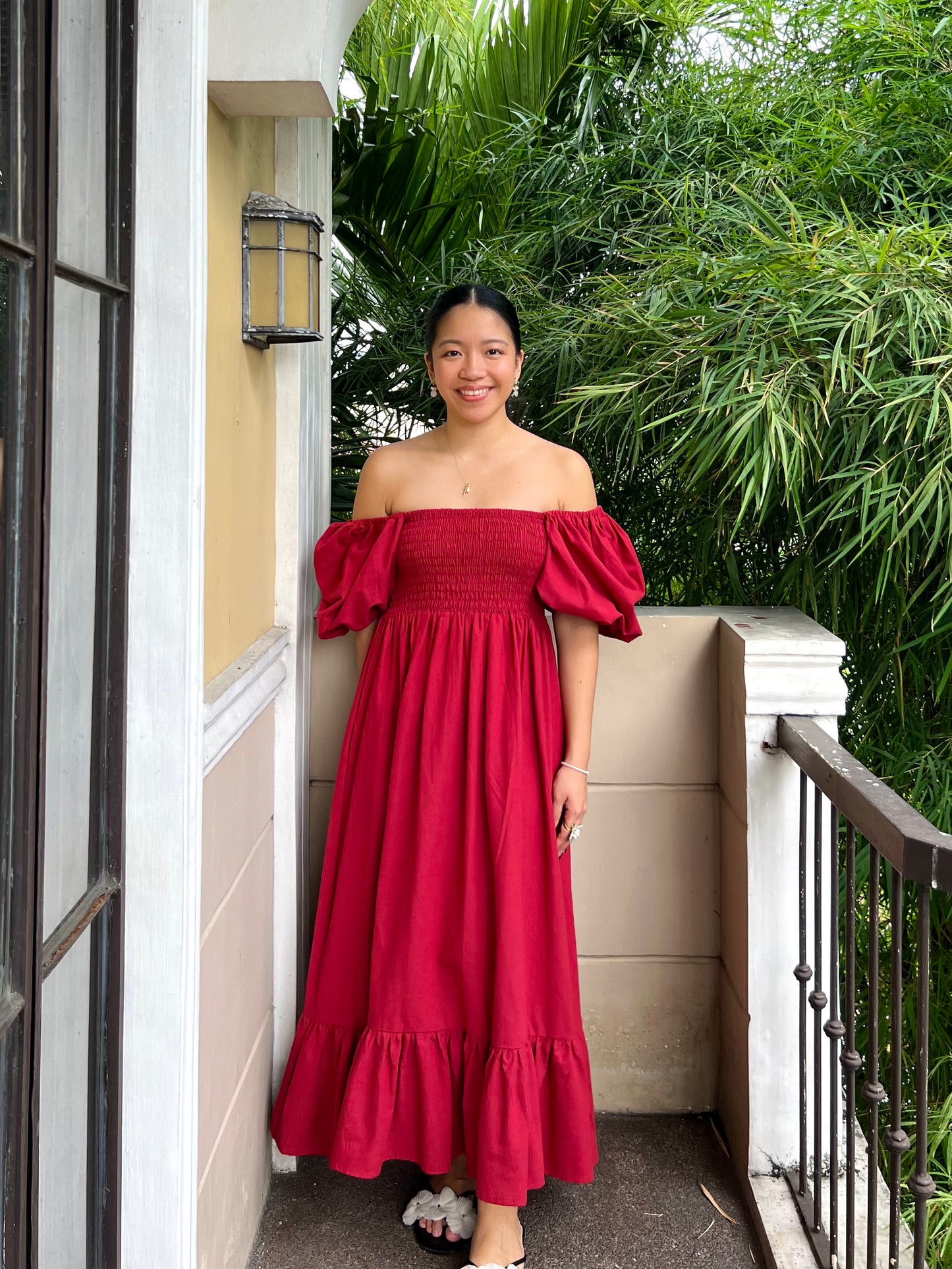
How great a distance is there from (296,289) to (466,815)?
1.01m

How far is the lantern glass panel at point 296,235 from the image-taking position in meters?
2.09

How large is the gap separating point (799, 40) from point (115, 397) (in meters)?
2.31

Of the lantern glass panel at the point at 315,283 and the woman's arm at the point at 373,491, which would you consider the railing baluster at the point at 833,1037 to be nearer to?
the woman's arm at the point at 373,491

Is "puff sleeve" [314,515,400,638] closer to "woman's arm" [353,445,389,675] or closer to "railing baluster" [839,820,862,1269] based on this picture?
"woman's arm" [353,445,389,675]

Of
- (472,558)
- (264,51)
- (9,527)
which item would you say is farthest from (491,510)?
(9,527)

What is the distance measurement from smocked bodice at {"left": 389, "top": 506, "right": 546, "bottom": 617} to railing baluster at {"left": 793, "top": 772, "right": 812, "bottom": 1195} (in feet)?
2.07

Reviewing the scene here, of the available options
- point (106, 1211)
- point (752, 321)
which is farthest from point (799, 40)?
point (106, 1211)

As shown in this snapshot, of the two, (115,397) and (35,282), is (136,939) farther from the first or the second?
(35,282)

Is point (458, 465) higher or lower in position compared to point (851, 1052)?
higher

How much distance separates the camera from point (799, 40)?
9.57 feet

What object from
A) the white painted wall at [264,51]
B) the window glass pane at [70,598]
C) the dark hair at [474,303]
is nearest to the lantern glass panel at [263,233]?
the white painted wall at [264,51]

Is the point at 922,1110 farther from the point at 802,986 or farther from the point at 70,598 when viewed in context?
the point at 70,598

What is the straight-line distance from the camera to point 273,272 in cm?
205

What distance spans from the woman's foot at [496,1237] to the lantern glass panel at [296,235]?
1775mm
